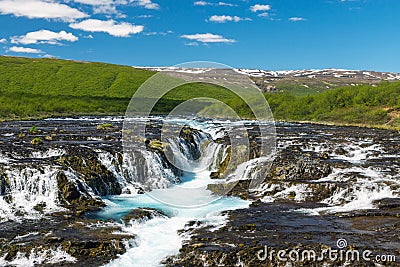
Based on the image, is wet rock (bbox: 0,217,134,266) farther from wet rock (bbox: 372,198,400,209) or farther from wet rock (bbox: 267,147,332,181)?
wet rock (bbox: 267,147,332,181)

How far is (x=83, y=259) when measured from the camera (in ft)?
50.3

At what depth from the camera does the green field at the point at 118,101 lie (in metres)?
70.4

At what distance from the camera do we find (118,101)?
10812cm

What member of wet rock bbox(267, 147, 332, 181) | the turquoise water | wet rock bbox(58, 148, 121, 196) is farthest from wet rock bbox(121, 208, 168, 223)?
wet rock bbox(267, 147, 332, 181)

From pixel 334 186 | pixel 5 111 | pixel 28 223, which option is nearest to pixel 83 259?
pixel 28 223

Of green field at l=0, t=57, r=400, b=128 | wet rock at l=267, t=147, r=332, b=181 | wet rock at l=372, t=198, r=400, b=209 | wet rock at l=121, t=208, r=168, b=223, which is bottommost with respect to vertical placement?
wet rock at l=121, t=208, r=168, b=223

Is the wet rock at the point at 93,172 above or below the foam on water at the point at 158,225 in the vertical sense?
above

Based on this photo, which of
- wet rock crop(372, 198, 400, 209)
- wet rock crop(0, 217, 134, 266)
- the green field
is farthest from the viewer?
the green field

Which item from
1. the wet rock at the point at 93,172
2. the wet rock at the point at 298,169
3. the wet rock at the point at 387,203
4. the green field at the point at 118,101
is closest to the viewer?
the wet rock at the point at 387,203

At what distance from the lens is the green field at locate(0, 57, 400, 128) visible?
70431 millimetres

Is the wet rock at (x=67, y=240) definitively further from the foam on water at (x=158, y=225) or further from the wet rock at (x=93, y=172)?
the wet rock at (x=93, y=172)

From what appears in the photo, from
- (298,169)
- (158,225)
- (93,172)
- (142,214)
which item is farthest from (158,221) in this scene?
(298,169)

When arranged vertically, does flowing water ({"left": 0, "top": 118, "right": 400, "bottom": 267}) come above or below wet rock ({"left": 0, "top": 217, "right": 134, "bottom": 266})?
above

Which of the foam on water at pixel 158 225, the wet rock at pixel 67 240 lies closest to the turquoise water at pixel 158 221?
the foam on water at pixel 158 225
